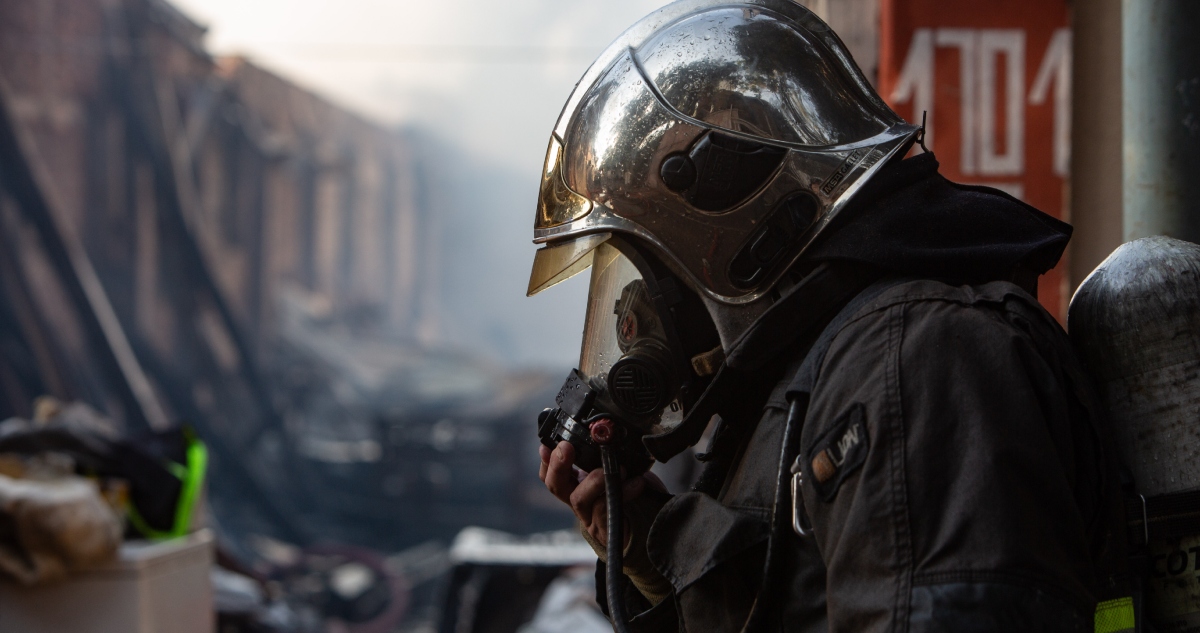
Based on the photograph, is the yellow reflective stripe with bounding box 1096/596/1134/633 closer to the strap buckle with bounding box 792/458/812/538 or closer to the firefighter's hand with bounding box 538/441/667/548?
the strap buckle with bounding box 792/458/812/538

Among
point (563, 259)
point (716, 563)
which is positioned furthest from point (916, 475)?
point (563, 259)

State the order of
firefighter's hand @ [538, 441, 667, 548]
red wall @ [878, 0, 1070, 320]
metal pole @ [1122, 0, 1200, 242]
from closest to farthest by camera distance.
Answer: firefighter's hand @ [538, 441, 667, 548], metal pole @ [1122, 0, 1200, 242], red wall @ [878, 0, 1070, 320]

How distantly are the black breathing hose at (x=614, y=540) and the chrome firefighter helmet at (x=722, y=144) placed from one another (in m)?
0.29

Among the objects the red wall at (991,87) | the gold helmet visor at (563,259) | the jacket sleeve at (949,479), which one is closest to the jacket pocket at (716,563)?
the jacket sleeve at (949,479)

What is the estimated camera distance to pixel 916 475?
94 cm

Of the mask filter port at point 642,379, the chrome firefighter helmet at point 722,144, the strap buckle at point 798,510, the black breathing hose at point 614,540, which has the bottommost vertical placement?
the black breathing hose at point 614,540

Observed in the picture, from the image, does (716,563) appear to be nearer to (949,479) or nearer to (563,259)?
(949,479)

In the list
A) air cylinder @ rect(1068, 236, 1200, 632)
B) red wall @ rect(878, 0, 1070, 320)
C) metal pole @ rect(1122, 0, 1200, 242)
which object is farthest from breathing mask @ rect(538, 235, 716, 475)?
red wall @ rect(878, 0, 1070, 320)

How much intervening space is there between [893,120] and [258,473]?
1229cm

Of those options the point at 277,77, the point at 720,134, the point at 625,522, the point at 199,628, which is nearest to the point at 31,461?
the point at 199,628

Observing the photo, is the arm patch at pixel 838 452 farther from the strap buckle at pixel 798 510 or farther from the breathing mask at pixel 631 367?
the breathing mask at pixel 631 367

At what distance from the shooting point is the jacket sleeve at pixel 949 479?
2.89ft

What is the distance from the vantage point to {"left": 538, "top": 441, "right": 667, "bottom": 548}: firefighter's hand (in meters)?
1.46

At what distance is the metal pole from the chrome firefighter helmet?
0.60 meters
